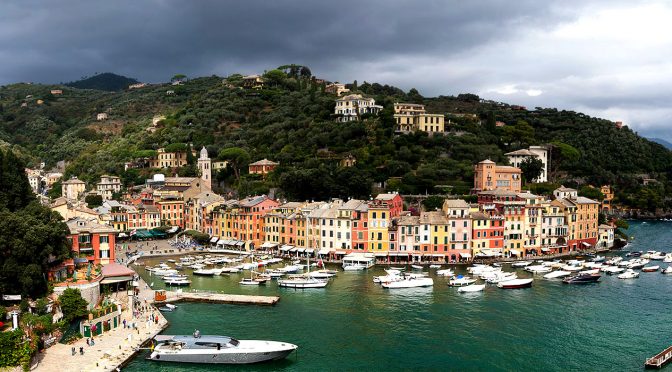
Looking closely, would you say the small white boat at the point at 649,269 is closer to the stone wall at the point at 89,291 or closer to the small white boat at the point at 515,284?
the small white boat at the point at 515,284

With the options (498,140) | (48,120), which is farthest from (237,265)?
(48,120)

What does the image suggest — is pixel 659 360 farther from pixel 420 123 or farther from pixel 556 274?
pixel 420 123

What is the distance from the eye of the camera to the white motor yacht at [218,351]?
33219 mm

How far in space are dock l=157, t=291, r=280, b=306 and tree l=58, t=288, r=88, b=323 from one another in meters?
8.66

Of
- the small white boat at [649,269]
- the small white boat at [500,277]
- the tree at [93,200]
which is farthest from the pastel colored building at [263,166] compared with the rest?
the small white boat at [649,269]

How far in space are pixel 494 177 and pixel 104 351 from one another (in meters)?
62.4

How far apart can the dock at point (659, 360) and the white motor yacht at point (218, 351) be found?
20855 mm

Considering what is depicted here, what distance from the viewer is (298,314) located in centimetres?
4309

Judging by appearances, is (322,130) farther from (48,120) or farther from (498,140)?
(48,120)

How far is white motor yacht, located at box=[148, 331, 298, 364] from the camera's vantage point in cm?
3322

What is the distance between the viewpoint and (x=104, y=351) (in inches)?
1303

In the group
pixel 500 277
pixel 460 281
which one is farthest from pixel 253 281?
pixel 500 277

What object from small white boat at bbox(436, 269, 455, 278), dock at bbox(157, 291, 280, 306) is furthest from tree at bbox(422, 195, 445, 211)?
dock at bbox(157, 291, 280, 306)

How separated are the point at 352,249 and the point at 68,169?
81.8 meters
